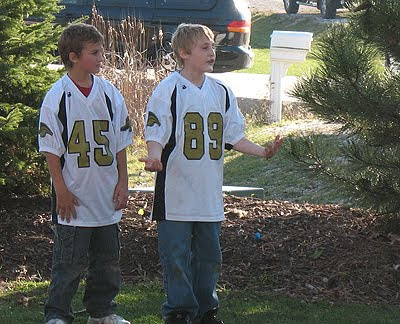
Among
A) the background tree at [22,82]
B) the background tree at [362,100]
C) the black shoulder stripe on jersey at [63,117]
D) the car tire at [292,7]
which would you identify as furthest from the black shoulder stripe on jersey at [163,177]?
the car tire at [292,7]

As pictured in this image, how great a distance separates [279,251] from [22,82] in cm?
211

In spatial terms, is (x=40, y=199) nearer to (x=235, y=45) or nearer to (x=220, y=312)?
(x=220, y=312)

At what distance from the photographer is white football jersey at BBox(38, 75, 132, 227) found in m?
4.47

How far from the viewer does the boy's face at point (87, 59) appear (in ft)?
14.9

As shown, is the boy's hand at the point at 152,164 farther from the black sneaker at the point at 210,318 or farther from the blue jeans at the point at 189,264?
the black sneaker at the point at 210,318

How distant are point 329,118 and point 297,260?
0.91m

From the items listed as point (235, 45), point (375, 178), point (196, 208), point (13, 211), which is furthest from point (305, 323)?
Result: point (235, 45)

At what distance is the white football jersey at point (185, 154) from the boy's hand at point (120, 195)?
0.16 metres

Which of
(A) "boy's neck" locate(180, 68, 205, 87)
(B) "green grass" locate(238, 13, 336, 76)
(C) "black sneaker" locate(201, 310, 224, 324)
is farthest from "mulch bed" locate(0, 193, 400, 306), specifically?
(B) "green grass" locate(238, 13, 336, 76)

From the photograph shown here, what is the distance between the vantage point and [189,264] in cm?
464

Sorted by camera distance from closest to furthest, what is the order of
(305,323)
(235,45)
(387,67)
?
(305,323) → (387,67) → (235,45)

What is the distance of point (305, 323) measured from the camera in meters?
4.86

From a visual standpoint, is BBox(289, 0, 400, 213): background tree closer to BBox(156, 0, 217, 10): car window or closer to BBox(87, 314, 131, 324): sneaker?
BBox(87, 314, 131, 324): sneaker

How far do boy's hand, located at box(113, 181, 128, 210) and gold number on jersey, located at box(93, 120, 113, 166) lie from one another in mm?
127
